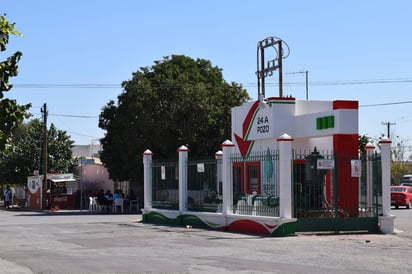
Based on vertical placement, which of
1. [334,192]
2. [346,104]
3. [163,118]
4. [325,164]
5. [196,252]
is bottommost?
[196,252]

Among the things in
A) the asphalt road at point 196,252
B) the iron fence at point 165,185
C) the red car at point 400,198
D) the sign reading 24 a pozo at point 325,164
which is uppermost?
the sign reading 24 a pozo at point 325,164

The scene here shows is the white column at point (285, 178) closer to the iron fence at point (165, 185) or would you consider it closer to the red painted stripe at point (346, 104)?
the red painted stripe at point (346, 104)

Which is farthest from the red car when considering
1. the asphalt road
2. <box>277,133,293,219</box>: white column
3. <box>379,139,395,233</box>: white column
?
<box>277,133,293,219</box>: white column

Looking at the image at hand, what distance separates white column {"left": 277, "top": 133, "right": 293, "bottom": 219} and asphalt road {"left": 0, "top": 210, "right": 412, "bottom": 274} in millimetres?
932

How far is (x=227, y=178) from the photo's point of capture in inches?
925

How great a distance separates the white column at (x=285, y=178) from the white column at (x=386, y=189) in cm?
327

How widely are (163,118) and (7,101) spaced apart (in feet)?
115

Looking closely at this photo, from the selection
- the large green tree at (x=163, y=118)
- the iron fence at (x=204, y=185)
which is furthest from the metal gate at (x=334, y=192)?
the large green tree at (x=163, y=118)

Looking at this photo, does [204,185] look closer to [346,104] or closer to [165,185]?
[165,185]

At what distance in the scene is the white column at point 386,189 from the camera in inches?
856

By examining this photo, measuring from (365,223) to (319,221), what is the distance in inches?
65.0

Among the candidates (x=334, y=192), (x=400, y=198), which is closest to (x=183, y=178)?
(x=334, y=192)

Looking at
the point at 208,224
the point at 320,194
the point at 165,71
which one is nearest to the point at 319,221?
the point at 320,194

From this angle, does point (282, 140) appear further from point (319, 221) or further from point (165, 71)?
point (165, 71)
